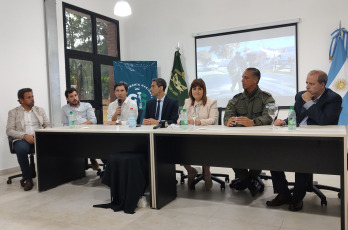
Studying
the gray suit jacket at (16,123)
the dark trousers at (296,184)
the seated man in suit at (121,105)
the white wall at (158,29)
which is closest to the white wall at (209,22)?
the white wall at (158,29)

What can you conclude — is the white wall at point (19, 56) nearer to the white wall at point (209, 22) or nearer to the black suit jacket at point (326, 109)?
the white wall at point (209, 22)

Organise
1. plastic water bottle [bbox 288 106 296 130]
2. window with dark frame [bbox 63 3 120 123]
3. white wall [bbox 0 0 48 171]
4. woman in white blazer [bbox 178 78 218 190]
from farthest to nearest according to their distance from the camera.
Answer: window with dark frame [bbox 63 3 120 123]
white wall [bbox 0 0 48 171]
woman in white blazer [bbox 178 78 218 190]
plastic water bottle [bbox 288 106 296 130]

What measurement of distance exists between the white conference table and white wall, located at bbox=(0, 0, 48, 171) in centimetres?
121

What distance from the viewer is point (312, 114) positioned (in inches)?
100

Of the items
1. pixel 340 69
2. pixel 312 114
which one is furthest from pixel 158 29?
pixel 312 114

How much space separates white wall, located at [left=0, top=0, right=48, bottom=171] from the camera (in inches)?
165

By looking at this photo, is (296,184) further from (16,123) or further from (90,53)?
(90,53)

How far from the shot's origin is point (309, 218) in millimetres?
2312

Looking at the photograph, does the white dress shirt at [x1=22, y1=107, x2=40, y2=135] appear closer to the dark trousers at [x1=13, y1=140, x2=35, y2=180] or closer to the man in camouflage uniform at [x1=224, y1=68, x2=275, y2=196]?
the dark trousers at [x1=13, y1=140, x2=35, y2=180]

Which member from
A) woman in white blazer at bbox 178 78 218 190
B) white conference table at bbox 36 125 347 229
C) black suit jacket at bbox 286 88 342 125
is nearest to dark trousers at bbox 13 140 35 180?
white conference table at bbox 36 125 347 229

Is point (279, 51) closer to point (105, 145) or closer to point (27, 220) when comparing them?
point (105, 145)

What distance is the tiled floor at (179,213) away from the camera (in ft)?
7.47

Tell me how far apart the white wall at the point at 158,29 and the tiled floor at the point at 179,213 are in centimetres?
176

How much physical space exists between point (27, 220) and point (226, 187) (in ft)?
6.25
